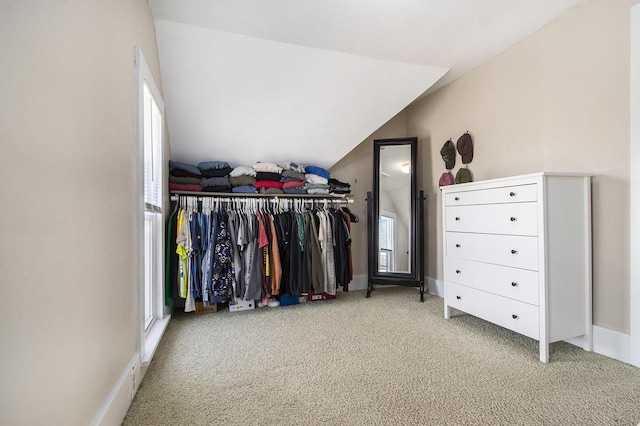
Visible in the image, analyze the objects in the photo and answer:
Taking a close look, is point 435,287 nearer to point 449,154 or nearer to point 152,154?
point 449,154

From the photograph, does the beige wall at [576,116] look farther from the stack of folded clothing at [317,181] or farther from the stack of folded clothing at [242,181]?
the stack of folded clothing at [242,181]

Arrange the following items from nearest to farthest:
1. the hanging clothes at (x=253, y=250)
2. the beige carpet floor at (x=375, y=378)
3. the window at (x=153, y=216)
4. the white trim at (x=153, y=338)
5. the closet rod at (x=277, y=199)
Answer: the beige carpet floor at (x=375, y=378), the white trim at (x=153, y=338), the window at (x=153, y=216), the hanging clothes at (x=253, y=250), the closet rod at (x=277, y=199)

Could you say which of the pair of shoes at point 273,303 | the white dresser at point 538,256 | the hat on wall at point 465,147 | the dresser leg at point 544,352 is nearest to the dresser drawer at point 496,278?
the white dresser at point 538,256

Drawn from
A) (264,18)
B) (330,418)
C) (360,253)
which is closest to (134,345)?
(330,418)

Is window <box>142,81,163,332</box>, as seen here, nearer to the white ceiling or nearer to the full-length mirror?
the white ceiling

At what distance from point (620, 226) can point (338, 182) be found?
2459 mm

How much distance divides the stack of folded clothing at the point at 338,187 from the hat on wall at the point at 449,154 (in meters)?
1.13

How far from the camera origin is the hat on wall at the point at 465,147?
305 centimetres

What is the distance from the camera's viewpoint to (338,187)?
11.8 feet

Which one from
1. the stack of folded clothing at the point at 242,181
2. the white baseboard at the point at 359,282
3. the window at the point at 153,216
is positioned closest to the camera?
the window at the point at 153,216

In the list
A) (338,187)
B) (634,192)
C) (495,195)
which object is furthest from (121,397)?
(634,192)

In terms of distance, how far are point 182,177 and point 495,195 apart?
280cm

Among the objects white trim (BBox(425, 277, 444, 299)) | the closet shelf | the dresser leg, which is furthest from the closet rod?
the dresser leg

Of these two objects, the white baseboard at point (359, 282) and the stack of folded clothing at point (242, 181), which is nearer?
the stack of folded clothing at point (242, 181)
